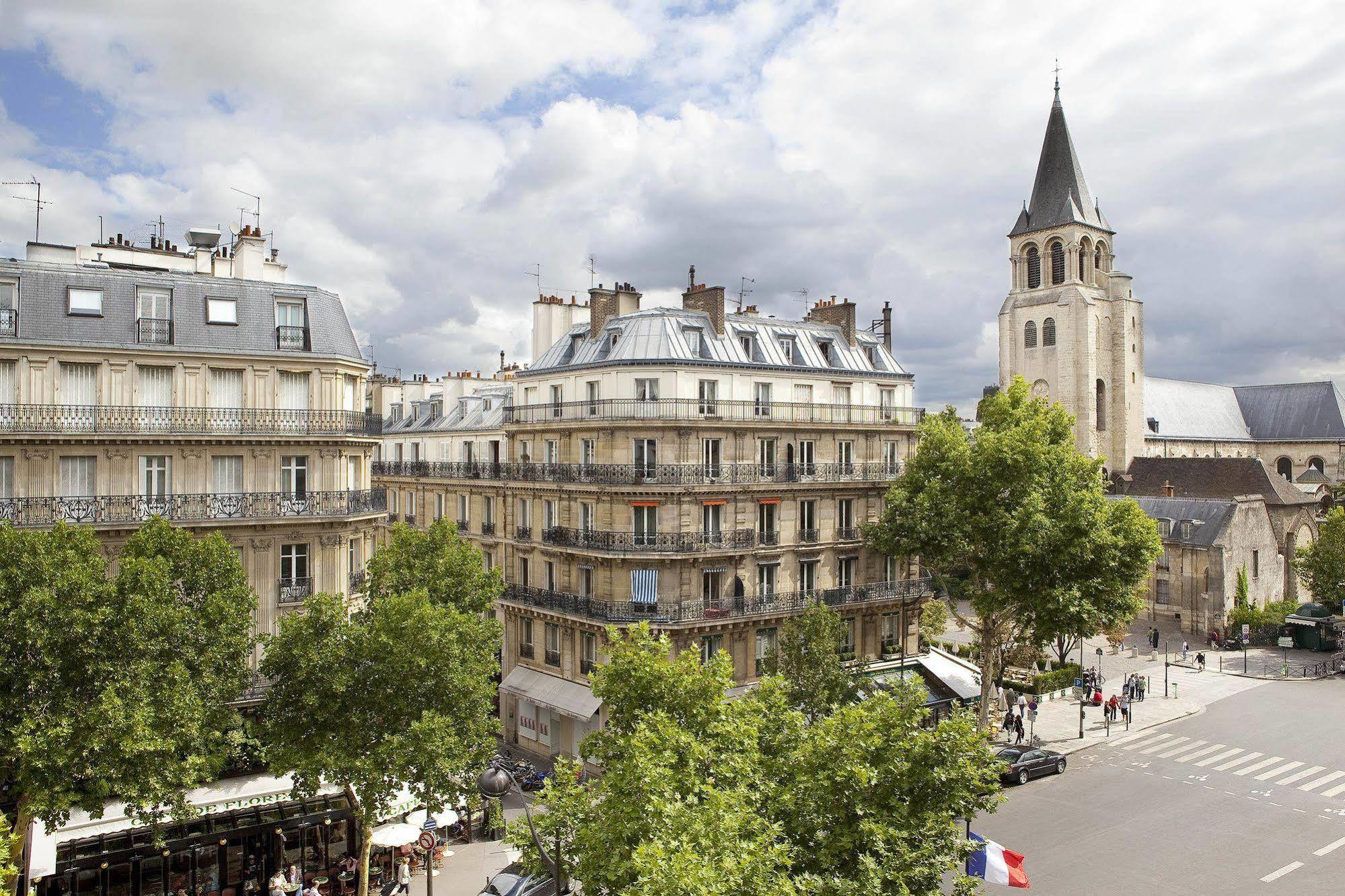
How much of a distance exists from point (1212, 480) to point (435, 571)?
57850mm

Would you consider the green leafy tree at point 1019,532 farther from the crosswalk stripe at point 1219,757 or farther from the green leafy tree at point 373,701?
the green leafy tree at point 373,701

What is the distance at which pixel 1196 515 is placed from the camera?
5281 cm

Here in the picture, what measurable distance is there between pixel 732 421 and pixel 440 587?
11264 millimetres

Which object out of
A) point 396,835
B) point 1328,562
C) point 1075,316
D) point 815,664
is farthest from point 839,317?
point 1075,316

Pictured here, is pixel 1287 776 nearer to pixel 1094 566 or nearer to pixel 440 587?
pixel 1094 566

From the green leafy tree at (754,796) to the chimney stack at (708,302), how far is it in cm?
1764

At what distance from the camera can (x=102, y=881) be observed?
19.8 meters

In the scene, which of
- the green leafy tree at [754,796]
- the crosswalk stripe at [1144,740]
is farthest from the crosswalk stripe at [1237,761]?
the green leafy tree at [754,796]

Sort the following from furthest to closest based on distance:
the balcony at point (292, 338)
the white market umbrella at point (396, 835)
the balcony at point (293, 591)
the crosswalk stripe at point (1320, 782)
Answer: the crosswalk stripe at point (1320, 782), the balcony at point (292, 338), the balcony at point (293, 591), the white market umbrella at point (396, 835)

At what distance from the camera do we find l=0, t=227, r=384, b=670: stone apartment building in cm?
2166

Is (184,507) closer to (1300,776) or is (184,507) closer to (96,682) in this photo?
(96,682)

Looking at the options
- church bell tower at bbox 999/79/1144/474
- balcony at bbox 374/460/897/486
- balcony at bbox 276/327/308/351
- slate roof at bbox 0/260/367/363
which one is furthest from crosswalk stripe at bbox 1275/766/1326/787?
church bell tower at bbox 999/79/1144/474

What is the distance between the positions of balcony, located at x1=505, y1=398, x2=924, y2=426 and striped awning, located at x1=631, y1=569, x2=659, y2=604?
4812mm

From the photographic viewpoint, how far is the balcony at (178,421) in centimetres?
2145
